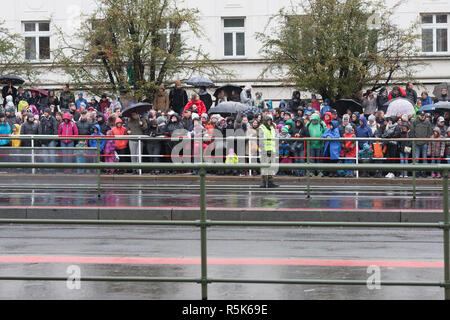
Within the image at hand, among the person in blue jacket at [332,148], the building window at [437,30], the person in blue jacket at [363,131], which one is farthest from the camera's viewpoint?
the building window at [437,30]

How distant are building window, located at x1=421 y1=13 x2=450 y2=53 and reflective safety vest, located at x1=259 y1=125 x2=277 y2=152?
2226cm

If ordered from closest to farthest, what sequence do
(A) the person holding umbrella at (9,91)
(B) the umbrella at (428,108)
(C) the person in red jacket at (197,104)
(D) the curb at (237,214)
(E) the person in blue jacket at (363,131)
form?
(D) the curb at (237,214) → (E) the person in blue jacket at (363,131) → (B) the umbrella at (428,108) → (C) the person in red jacket at (197,104) → (A) the person holding umbrella at (9,91)

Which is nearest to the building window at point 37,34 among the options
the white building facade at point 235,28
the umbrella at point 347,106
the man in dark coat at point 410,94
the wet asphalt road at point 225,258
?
the white building facade at point 235,28

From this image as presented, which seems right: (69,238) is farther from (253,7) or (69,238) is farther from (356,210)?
(253,7)

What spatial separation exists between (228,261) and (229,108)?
15375 millimetres

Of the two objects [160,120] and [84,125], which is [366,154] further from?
[84,125]

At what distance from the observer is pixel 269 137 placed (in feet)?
65.2

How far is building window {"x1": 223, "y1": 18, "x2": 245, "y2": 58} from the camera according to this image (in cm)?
4162

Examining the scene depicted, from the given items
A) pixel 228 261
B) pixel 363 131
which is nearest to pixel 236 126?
pixel 363 131

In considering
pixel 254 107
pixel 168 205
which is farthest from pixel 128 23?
pixel 168 205

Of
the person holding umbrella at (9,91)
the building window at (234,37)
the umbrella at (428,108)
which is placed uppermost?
the building window at (234,37)

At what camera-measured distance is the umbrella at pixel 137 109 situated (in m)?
24.7

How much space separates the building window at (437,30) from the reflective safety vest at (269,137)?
22263 millimetres

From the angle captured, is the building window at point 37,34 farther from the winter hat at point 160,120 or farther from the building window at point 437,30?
the winter hat at point 160,120
